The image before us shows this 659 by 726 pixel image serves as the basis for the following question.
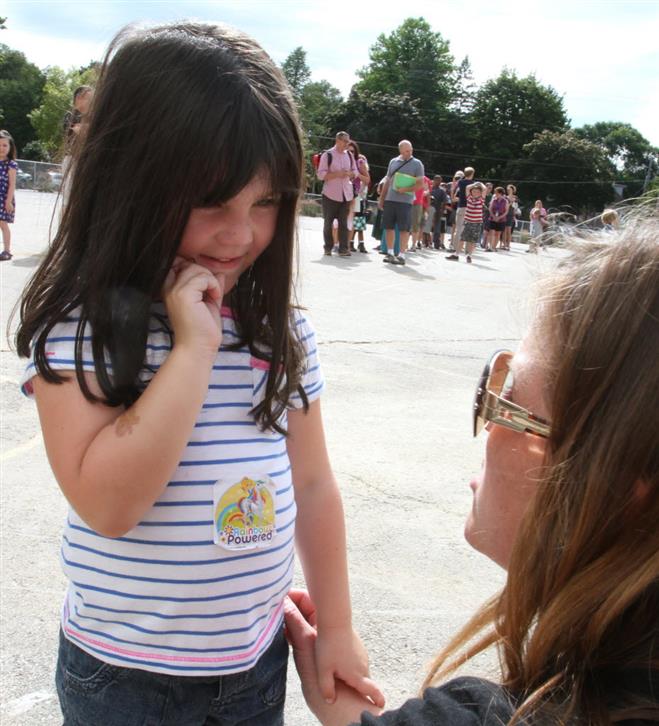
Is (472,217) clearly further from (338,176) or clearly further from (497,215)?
(497,215)

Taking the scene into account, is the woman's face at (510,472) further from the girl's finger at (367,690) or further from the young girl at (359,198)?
the young girl at (359,198)

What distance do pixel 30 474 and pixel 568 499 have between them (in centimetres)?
307

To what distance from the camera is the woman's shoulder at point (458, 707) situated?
0.90 meters

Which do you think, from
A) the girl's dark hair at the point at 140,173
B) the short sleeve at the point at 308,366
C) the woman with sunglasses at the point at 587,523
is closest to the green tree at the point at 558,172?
the short sleeve at the point at 308,366

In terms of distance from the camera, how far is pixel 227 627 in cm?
138

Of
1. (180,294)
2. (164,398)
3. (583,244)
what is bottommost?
(164,398)

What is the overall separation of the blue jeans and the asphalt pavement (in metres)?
0.84

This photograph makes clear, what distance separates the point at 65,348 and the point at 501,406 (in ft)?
2.34

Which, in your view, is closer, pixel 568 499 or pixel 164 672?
pixel 568 499

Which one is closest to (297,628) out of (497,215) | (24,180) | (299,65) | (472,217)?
(472,217)

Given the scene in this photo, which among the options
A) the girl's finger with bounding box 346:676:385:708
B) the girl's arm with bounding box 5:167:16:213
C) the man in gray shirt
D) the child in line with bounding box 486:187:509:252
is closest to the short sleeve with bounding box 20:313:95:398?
the girl's finger with bounding box 346:676:385:708

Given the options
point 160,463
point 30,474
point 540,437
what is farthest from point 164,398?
point 30,474

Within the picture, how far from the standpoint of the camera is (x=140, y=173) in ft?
4.36

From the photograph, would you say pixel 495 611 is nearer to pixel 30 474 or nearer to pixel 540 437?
pixel 540 437
